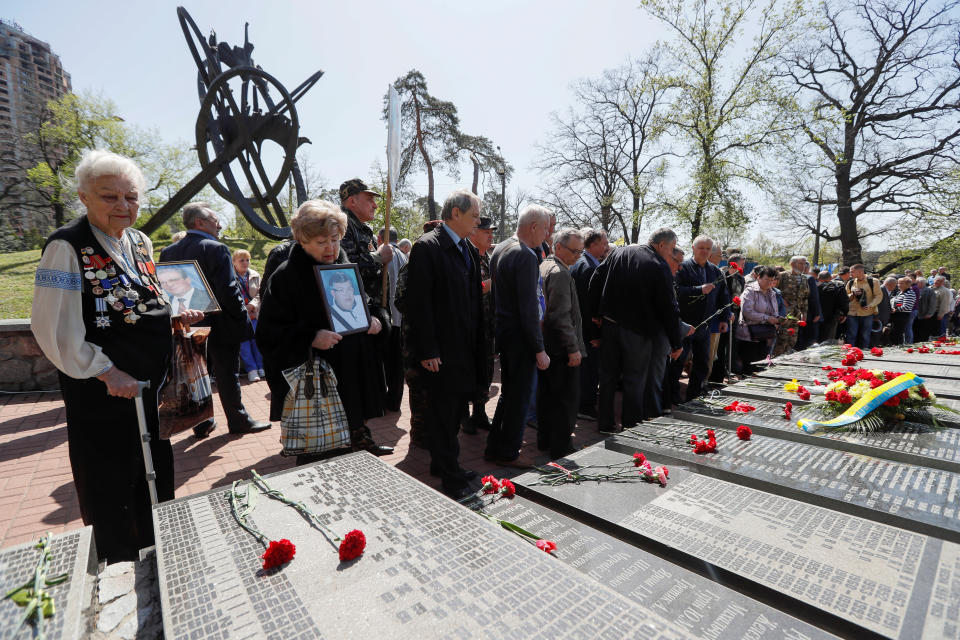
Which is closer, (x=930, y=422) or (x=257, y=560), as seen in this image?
(x=257, y=560)

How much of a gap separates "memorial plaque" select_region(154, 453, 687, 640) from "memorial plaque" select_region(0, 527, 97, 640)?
0.48 ft

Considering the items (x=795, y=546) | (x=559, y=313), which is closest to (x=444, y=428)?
(x=559, y=313)

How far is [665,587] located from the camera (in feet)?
→ 4.25

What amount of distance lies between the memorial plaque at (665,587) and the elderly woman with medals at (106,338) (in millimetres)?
1759

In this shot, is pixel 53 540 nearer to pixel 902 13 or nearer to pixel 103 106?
pixel 902 13

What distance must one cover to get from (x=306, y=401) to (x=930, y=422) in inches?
143

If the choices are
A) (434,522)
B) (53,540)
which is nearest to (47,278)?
(53,540)

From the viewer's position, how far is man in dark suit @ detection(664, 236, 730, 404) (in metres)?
5.57

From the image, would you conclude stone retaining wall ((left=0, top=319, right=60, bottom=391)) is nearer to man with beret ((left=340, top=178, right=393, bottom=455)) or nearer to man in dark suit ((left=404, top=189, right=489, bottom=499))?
man with beret ((left=340, top=178, right=393, bottom=455))

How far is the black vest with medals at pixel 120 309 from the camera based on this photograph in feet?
6.43

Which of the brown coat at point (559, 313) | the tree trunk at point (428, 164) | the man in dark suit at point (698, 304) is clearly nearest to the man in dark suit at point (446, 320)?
the brown coat at point (559, 313)

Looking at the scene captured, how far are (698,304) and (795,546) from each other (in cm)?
469

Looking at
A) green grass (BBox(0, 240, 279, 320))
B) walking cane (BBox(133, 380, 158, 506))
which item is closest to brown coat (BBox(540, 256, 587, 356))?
walking cane (BBox(133, 380, 158, 506))

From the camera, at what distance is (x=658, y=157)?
66.1 ft
